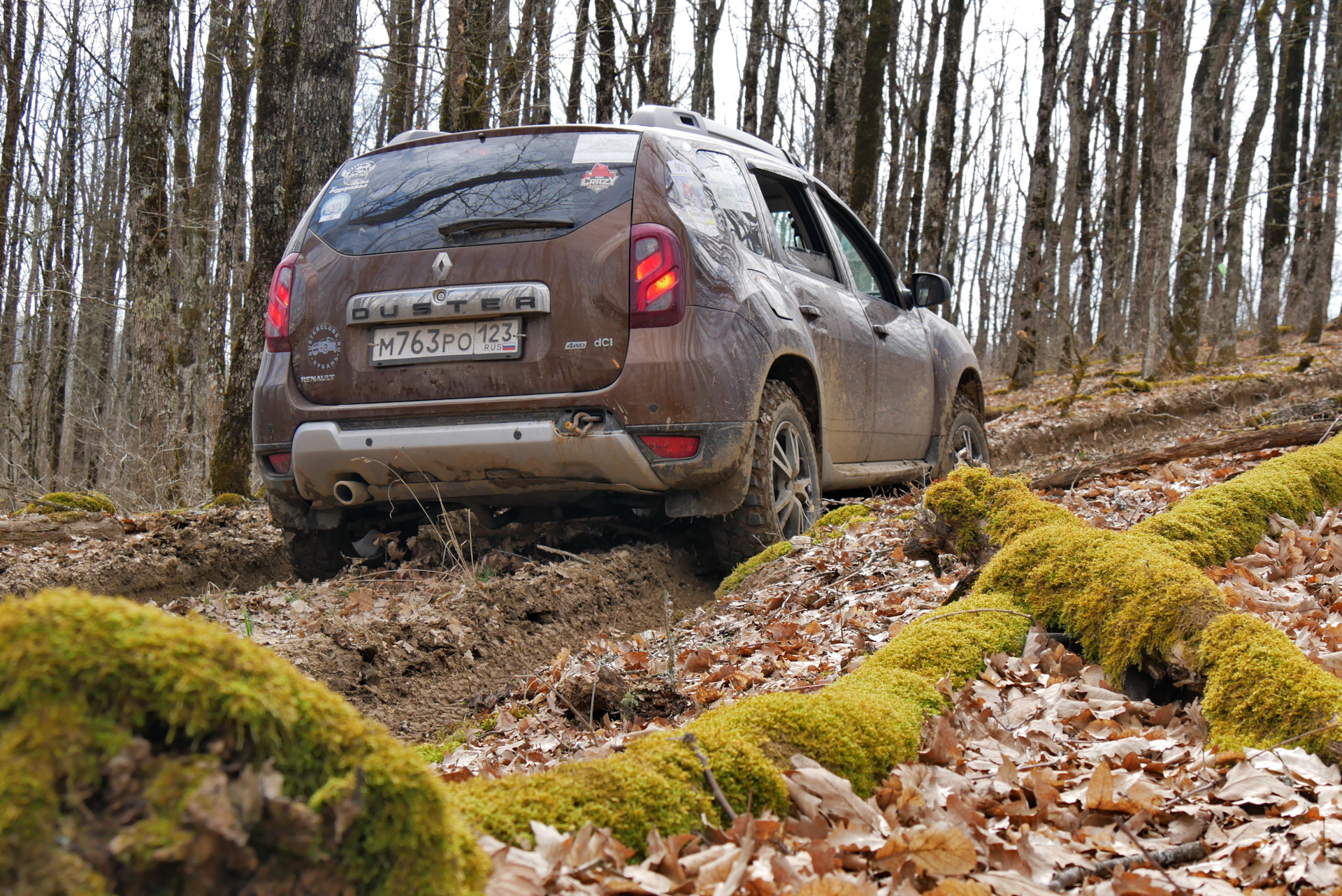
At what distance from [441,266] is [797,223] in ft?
8.24

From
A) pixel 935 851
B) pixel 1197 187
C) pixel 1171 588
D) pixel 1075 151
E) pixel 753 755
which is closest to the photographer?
pixel 935 851

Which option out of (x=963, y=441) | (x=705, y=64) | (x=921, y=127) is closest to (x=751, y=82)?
(x=705, y=64)

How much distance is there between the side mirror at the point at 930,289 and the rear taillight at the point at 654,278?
2.97 meters

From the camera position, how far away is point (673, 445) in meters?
4.20

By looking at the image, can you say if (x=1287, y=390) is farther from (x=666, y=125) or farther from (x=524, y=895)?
(x=524, y=895)

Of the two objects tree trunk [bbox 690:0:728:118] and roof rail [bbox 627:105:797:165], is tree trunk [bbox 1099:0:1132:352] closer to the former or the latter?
tree trunk [bbox 690:0:728:118]

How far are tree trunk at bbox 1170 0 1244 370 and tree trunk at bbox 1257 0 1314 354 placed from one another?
9.55 feet

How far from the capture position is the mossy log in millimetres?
2137

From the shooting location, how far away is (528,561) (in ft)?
15.5

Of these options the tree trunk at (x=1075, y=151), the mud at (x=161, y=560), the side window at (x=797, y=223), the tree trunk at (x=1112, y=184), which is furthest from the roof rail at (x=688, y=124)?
the tree trunk at (x=1112, y=184)

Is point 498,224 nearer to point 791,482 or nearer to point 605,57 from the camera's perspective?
point 791,482

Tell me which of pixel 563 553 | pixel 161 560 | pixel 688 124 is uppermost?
pixel 688 124

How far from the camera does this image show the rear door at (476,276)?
13.5 ft

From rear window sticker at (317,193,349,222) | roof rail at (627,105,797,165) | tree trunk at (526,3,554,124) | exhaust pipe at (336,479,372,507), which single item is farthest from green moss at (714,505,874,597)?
tree trunk at (526,3,554,124)
